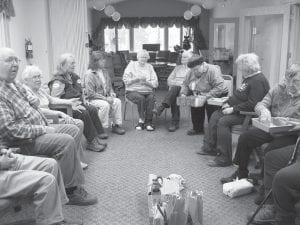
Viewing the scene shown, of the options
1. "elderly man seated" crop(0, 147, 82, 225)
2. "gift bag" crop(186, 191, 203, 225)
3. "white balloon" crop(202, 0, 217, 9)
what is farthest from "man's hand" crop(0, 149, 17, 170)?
"white balloon" crop(202, 0, 217, 9)

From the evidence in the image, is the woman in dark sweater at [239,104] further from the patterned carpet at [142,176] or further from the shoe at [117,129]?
the shoe at [117,129]

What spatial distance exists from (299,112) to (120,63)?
7323 millimetres

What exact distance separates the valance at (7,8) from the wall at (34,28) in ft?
0.83

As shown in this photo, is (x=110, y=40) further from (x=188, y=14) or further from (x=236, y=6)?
(x=236, y=6)

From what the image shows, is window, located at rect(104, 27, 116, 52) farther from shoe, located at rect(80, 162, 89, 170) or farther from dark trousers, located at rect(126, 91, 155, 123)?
shoe, located at rect(80, 162, 89, 170)

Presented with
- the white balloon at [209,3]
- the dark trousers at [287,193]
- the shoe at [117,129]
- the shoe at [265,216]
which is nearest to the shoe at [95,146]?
the shoe at [117,129]

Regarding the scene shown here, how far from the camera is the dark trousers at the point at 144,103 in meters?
5.05

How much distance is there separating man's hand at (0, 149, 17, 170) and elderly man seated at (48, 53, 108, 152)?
172 centimetres

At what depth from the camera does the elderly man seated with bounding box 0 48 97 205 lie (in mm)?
2461

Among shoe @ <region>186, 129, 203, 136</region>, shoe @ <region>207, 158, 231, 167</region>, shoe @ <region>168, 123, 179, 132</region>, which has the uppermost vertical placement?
shoe @ <region>168, 123, 179, 132</region>

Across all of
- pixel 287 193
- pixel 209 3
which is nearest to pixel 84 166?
pixel 287 193

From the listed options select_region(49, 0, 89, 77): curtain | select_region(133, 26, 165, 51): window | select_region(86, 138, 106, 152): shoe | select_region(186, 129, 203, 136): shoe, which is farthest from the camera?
select_region(133, 26, 165, 51): window

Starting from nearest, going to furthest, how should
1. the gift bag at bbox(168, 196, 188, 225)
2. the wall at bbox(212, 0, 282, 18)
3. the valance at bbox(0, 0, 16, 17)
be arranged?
the gift bag at bbox(168, 196, 188, 225) < the valance at bbox(0, 0, 16, 17) < the wall at bbox(212, 0, 282, 18)

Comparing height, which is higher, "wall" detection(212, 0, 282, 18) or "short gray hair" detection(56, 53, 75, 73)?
"wall" detection(212, 0, 282, 18)
